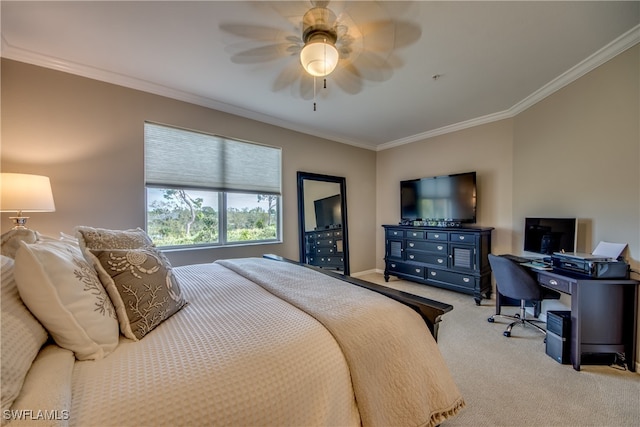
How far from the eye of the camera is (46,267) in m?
0.84

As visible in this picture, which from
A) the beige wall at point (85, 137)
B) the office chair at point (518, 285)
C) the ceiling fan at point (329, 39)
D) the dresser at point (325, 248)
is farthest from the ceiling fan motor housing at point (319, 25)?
the dresser at point (325, 248)

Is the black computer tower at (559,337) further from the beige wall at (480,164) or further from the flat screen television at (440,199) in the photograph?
the flat screen television at (440,199)

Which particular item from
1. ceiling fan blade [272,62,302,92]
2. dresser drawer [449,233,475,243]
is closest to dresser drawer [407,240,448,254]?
dresser drawer [449,233,475,243]

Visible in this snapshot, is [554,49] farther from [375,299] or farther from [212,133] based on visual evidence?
[212,133]

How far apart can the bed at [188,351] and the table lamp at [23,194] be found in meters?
1.11

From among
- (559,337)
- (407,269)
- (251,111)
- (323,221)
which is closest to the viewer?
(559,337)

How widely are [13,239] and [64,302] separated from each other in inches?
18.8

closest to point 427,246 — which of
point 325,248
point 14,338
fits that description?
point 325,248

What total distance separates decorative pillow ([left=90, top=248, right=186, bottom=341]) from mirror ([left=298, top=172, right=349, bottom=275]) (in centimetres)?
281

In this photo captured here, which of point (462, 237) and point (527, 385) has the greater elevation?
point (462, 237)

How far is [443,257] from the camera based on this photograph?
146 inches

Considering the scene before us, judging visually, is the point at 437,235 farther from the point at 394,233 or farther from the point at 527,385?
the point at 527,385

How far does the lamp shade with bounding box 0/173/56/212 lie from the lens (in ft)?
5.71

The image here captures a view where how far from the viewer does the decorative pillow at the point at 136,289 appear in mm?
1012
